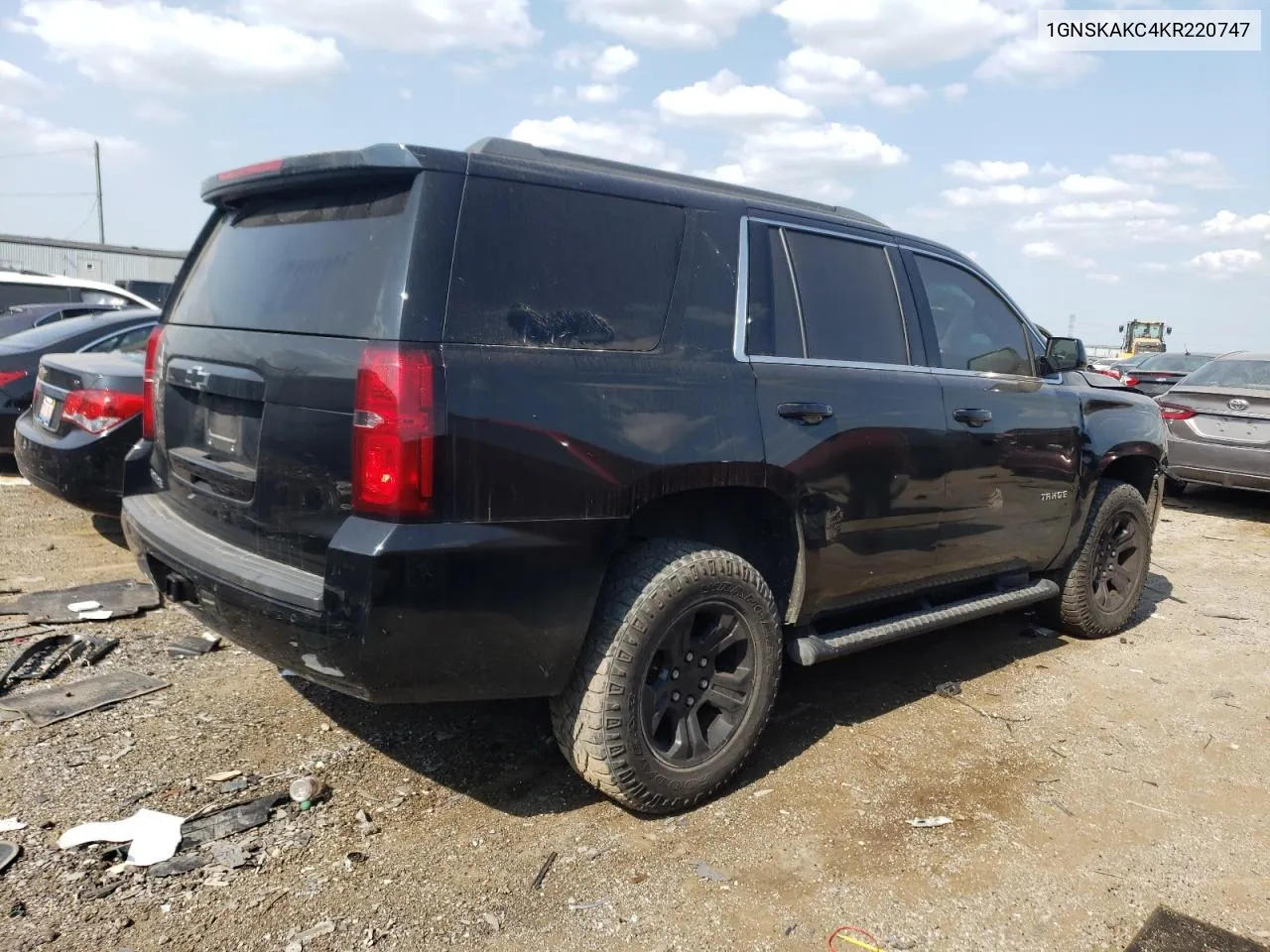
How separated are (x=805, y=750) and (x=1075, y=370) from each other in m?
2.71

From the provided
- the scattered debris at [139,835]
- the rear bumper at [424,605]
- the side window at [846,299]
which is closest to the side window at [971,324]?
the side window at [846,299]

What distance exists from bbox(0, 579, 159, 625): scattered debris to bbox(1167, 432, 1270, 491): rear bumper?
861cm

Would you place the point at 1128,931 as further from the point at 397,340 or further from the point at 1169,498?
the point at 1169,498

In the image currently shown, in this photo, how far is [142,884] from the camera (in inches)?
104

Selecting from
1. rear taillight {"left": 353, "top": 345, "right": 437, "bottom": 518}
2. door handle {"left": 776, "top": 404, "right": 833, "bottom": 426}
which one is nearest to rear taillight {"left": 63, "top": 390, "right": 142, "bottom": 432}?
rear taillight {"left": 353, "top": 345, "right": 437, "bottom": 518}

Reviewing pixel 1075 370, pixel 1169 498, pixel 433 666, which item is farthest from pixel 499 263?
pixel 1169 498

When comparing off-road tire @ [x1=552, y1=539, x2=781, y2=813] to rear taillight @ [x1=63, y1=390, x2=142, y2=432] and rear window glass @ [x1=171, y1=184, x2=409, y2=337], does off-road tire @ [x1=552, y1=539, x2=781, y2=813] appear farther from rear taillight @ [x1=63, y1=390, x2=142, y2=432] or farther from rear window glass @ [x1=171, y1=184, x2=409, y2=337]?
rear taillight @ [x1=63, y1=390, x2=142, y2=432]

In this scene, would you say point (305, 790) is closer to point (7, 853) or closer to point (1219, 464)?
point (7, 853)

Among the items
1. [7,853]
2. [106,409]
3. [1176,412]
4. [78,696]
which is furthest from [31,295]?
[1176,412]

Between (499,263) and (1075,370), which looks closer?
(499,263)

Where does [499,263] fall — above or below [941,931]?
above

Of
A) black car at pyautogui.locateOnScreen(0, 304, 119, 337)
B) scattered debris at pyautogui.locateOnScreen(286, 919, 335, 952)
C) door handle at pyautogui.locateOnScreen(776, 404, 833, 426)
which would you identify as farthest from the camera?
black car at pyautogui.locateOnScreen(0, 304, 119, 337)

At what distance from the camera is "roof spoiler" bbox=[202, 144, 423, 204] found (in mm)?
2662

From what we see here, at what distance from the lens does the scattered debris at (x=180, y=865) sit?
2697 millimetres
